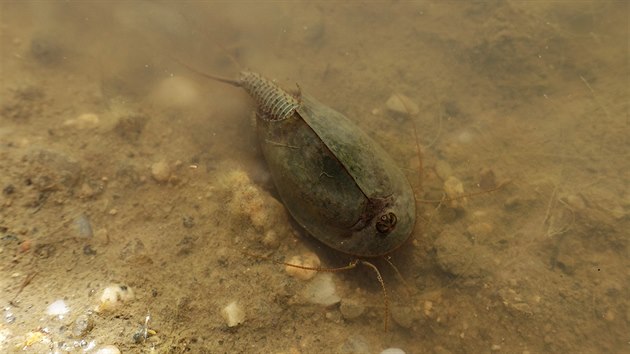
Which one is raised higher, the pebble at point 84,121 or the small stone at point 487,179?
the pebble at point 84,121

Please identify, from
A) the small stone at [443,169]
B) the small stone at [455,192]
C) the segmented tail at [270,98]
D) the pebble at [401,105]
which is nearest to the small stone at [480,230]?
the small stone at [455,192]

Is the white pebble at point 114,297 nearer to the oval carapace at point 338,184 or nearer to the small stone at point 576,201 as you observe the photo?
the oval carapace at point 338,184

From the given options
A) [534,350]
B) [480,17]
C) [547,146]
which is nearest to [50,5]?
[480,17]

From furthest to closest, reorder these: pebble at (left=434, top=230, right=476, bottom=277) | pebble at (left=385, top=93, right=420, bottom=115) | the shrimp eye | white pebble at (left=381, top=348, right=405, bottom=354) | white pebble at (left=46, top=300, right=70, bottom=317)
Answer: pebble at (left=385, top=93, right=420, bottom=115)
pebble at (left=434, top=230, right=476, bottom=277)
white pebble at (left=381, top=348, right=405, bottom=354)
the shrimp eye
white pebble at (left=46, top=300, right=70, bottom=317)

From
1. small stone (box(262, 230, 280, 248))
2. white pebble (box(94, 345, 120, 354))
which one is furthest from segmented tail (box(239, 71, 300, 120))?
white pebble (box(94, 345, 120, 354))

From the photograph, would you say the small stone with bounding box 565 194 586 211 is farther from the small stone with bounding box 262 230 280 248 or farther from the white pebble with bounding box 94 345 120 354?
the white pebble with bounding box 94 345 120 354

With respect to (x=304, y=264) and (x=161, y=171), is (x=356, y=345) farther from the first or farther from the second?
(x=161, y=171)

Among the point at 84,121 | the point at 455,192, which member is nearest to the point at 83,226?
the point at 84,121
